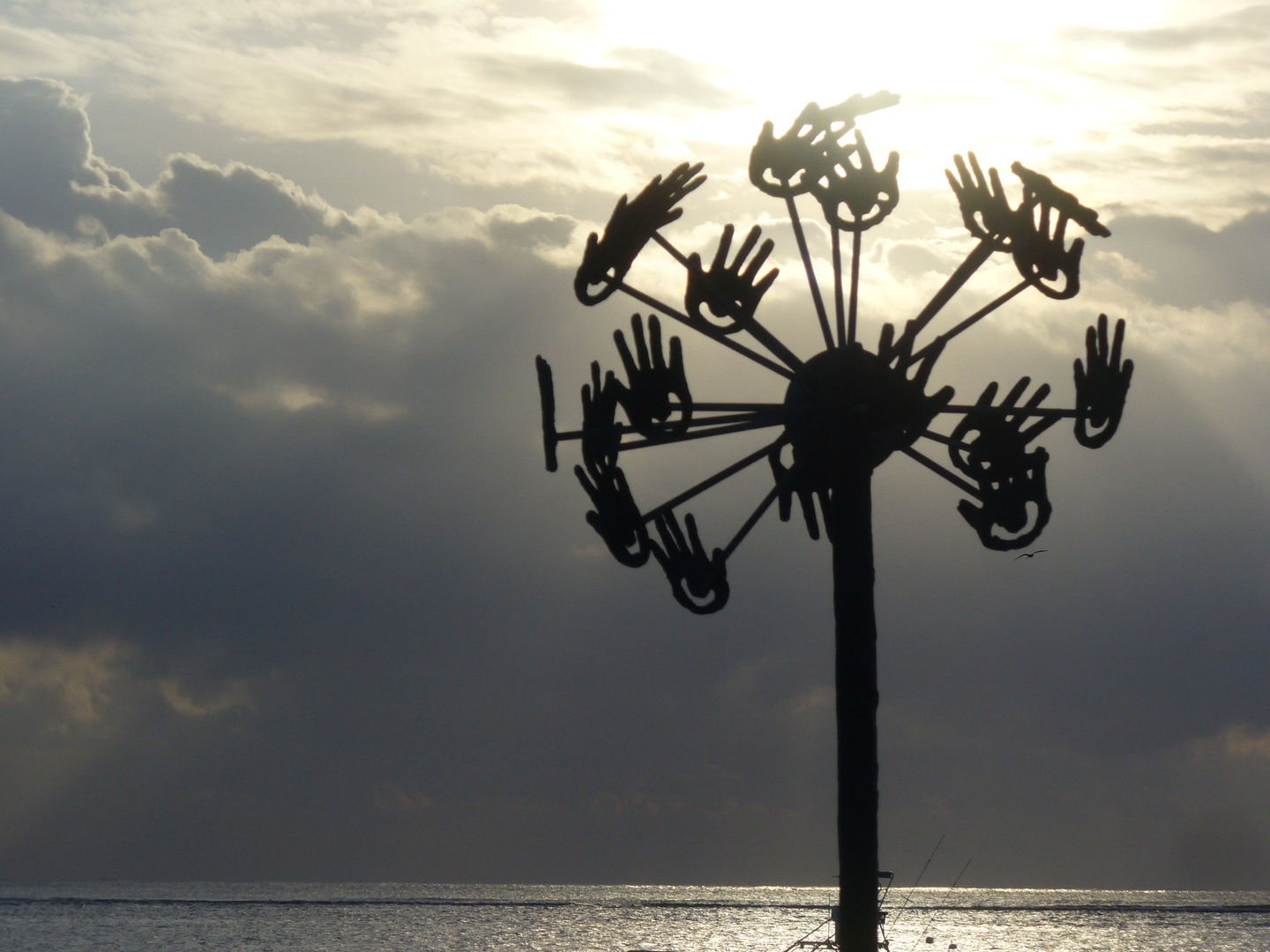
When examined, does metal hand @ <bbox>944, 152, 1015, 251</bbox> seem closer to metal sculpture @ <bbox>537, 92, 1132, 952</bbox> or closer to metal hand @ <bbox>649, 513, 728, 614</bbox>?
metal sculpture @ <bbox>537, 92, 1132, 952</bbox>

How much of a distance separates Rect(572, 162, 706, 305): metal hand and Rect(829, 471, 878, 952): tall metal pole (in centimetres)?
383

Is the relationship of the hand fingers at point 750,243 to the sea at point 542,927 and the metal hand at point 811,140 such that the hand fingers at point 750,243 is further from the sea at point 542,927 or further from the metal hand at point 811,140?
the sea at point 542,927

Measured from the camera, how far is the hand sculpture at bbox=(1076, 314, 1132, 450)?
1483 cm

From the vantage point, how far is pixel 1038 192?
14.9m

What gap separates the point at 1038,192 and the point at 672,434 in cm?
483

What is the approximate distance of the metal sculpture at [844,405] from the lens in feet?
43.5

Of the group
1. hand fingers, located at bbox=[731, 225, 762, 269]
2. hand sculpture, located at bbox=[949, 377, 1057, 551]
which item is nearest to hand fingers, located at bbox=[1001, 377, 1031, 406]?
hand sculpture, located at bbox=[949, 377, 1057, 551]

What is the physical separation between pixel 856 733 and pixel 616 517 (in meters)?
3.31

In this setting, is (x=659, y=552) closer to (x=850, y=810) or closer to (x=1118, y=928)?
(x=850, y=810)

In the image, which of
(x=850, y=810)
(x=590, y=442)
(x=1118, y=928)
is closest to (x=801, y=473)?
(x=590, y=442)

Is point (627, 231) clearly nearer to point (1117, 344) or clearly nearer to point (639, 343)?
point (639, 343)

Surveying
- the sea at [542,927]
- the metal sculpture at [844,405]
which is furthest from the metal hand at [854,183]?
the sea at [542,927]

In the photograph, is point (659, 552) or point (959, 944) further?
point (959, 944)

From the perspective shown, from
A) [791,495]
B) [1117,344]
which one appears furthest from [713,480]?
[1117,344]
